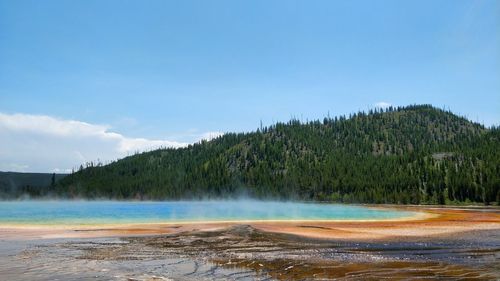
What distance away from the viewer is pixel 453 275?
1850 centimetres

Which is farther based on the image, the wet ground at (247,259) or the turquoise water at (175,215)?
Result: the turquoise water at (175,215)

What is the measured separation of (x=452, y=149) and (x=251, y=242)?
191 meters

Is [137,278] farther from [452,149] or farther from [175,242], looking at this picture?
[452,149]

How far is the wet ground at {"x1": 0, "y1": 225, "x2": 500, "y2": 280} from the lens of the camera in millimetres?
18812

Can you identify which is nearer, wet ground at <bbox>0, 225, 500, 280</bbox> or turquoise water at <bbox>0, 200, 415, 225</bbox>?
wet ground at <bbox>0, 225, 500, 280</bbox>

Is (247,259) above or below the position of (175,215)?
below

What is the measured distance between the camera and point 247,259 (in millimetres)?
23125

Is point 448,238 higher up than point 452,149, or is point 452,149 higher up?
point 452,149

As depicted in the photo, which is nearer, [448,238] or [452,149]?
[448,238]

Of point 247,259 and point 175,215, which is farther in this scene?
point 175,215

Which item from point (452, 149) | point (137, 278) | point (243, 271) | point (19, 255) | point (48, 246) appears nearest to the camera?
point (137, 278)

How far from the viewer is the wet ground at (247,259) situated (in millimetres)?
18812

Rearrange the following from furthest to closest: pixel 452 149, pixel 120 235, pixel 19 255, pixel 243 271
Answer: pixel 452 149
pixel 120 235
pixel 19 255
pixel 243 271

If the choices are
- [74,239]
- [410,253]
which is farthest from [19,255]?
[410,253]
